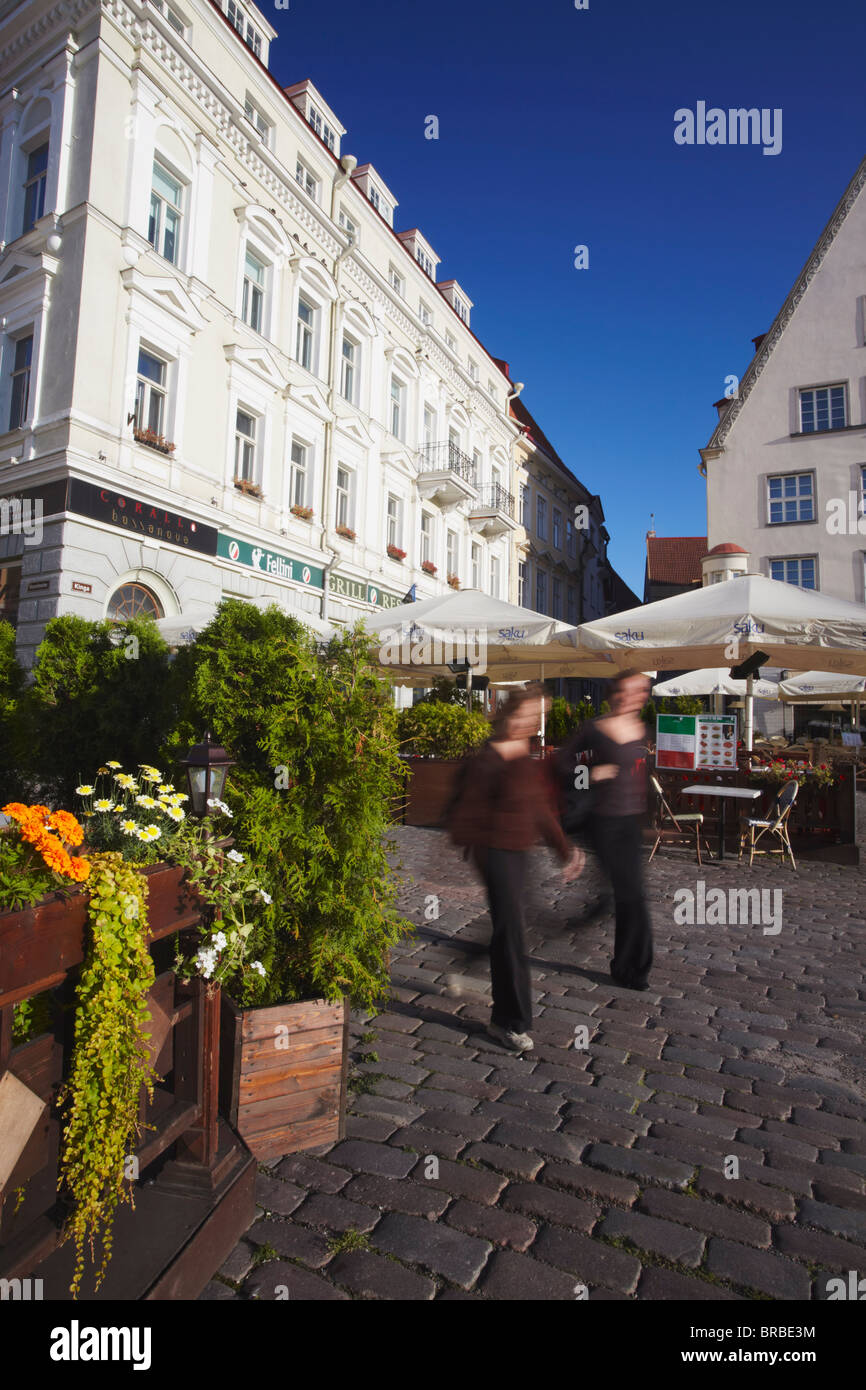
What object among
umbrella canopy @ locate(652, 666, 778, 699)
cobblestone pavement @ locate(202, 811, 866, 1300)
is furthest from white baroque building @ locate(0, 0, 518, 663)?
cobblestone pavement @ locate(202, 811, 866, 1300)

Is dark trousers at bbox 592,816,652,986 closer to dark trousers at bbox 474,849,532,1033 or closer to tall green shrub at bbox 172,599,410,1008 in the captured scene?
dark trousers at bbox 474,849,532,1033

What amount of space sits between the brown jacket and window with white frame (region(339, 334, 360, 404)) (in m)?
19.0

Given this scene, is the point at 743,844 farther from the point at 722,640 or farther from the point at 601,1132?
the point at 601,1132

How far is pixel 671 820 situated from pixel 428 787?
3.36 m

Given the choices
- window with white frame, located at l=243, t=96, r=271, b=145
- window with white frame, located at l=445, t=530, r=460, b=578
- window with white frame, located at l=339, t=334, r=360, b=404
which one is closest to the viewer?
window with white frame, located at l=243, t=96, r=271, b=145

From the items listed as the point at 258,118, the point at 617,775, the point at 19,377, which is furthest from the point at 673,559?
the point at 617,775

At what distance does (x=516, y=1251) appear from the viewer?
2.38 m

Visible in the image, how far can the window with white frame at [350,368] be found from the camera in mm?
21094

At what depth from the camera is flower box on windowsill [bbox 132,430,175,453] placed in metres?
13.6

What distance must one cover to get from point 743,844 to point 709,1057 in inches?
239

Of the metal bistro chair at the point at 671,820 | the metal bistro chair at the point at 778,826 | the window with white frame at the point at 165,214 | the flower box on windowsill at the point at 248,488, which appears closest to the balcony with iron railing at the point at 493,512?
the flower box on windowsill at the point at 248,488

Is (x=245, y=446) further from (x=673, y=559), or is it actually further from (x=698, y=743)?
(x=673, y=559)

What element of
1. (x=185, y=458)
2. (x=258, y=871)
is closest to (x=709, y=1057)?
(x=258, y=871)

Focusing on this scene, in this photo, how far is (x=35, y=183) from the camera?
14.1 meters
